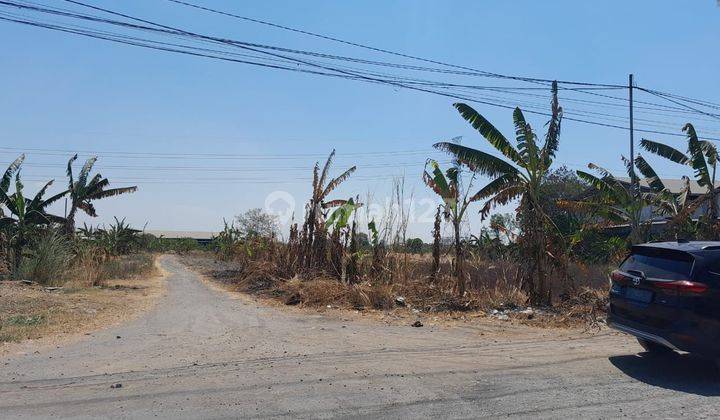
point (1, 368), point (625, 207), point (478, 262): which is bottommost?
point (1, 368)

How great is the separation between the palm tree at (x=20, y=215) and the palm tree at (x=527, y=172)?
16.8 meters

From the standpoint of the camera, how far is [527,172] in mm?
14156

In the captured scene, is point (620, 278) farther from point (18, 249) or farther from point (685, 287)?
point (18, 249)

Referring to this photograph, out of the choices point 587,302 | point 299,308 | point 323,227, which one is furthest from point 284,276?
point 587,302

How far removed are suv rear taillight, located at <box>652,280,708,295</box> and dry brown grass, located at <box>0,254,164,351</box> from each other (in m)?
9.33

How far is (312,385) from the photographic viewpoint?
654 centimetres

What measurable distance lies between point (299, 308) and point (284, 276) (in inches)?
226

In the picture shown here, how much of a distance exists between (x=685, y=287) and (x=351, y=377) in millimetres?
4062

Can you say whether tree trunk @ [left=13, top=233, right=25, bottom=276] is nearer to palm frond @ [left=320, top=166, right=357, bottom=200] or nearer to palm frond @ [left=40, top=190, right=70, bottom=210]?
palm frond @ [left=40, top=190, right=70, bottom=210]

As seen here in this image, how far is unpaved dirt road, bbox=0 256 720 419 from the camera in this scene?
575 centimetres

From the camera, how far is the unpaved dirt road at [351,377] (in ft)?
18.9

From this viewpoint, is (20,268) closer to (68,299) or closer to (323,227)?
(68,299)

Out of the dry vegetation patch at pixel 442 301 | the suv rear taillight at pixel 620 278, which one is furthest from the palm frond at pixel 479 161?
the suv rear taillight at pixel 620 278

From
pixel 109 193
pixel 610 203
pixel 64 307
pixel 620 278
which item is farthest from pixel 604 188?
pixel 109 193
